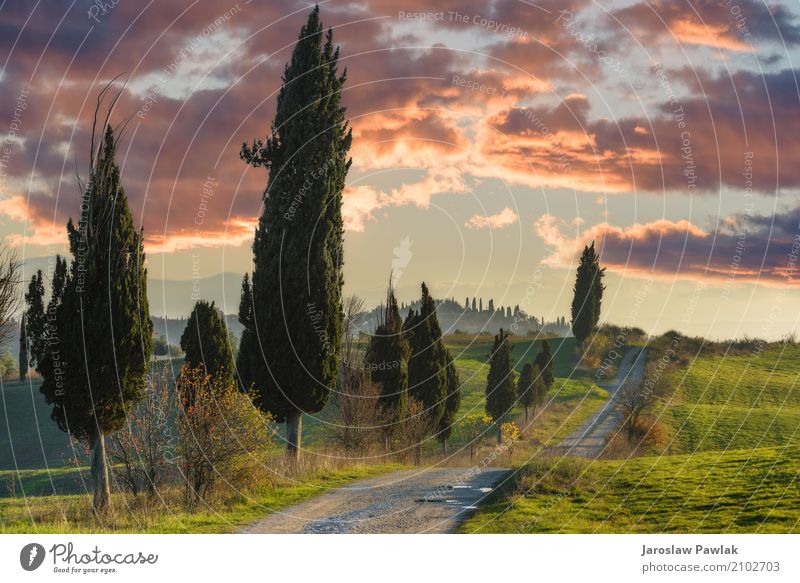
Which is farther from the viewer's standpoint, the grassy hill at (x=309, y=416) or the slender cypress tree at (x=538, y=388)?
the slender cypress tree at (x=538, y=388)

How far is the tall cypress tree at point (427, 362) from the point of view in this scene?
4194 centimetres

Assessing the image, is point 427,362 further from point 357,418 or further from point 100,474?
point 100,474

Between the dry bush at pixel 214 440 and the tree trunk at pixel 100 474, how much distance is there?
1.95m

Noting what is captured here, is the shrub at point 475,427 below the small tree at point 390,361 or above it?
below

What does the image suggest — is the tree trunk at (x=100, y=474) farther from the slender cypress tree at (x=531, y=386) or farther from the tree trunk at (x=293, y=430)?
the slender cypress tree at (x=531, y=386)

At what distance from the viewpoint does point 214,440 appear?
21.2 metres

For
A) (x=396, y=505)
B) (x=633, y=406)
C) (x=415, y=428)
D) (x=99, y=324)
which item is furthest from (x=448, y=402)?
(x=99, y=324)

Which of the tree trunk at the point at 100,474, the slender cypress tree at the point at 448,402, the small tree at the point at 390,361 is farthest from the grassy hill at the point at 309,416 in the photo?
the tree trunk at the point at 100,474

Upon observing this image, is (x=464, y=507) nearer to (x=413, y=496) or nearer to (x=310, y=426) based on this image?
(x=413, y=496)

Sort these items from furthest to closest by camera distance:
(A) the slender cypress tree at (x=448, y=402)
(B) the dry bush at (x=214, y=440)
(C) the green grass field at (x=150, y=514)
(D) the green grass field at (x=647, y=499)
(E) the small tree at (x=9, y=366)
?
(E) the small tree at (x=9, y=366)
(A) the slender cypress tree at (x=448, y=402)
(B) the dry bush at (x=214, y=440)
(D) the green grass field at (x=647, y=499)
(C) the green grass field at (x=150, y=514)

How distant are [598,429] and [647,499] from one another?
39865 millimetres

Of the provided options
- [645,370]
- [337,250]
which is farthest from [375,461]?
[645,370]

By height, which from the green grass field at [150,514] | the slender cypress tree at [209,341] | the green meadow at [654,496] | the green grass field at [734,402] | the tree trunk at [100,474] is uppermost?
the slender cypress tree at [209,341]

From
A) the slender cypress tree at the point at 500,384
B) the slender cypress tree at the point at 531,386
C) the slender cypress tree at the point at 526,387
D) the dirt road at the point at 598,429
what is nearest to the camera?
the dirt road at the point at 598,429
